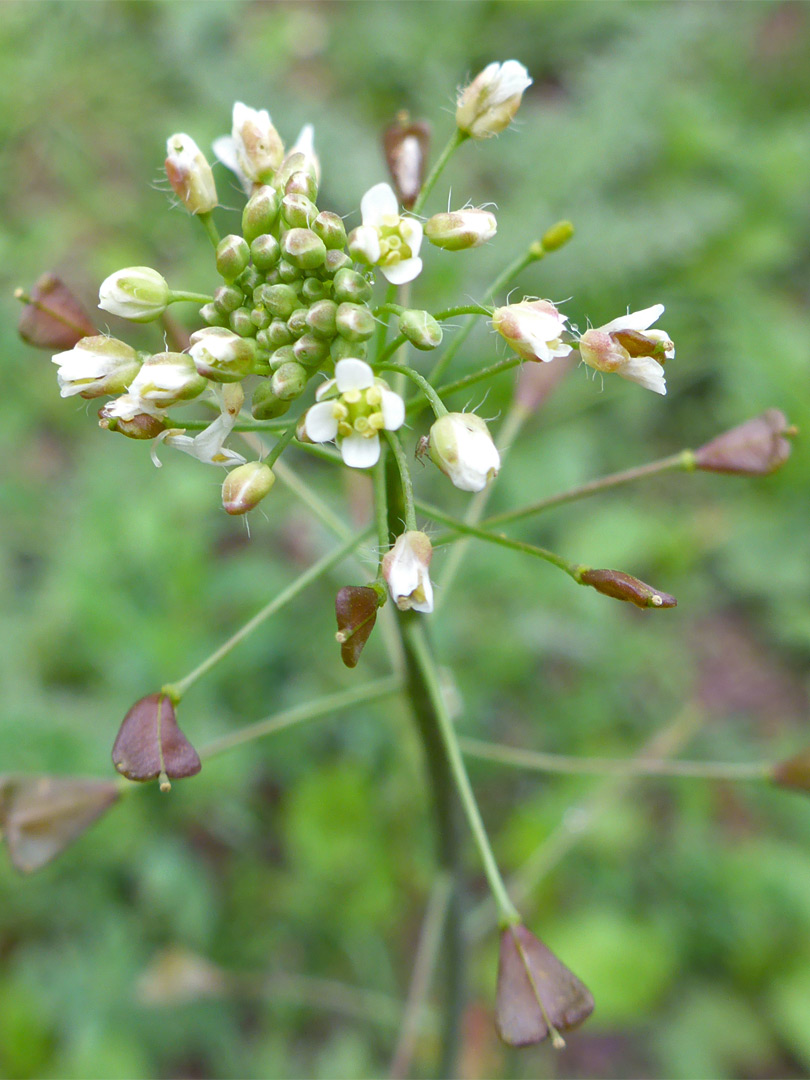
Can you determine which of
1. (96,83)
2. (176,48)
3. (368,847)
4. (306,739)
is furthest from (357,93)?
(368,847)

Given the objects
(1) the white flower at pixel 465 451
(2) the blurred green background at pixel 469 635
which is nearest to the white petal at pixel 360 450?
(1) the white flower at pixel 465 451

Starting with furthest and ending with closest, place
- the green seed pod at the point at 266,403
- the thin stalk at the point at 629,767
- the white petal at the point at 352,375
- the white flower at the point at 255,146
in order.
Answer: the thin stalk at the point at 629,767 → the white flower at the point at 255,146 → the green seed pod at the point at 266,403 → the white petal at the point at 352,375

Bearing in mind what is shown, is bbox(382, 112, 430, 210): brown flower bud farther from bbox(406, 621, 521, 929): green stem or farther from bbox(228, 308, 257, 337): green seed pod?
bbox(406, 621, 521, 929): green stem

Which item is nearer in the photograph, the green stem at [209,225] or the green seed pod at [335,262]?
the green seed pod at [335,262]

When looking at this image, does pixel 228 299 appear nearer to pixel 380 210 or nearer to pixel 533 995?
pixel 380 210

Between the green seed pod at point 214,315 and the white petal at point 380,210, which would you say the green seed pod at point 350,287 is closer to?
the white petal at point 380,210

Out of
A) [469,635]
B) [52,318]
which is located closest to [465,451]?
[52,318]
